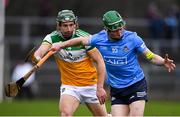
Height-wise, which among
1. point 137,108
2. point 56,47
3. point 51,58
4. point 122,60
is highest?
point 56,47

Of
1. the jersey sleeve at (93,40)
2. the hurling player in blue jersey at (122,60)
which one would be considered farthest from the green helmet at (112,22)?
the jersey sleeve at (93,40)

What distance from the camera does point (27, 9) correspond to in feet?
113

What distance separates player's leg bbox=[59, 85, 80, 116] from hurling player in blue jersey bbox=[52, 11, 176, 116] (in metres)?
0.79

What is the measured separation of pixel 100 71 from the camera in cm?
1453

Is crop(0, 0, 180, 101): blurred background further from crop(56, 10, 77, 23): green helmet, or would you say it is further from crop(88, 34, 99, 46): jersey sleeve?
crop(88, 34, 99, 46): jersey sleeve

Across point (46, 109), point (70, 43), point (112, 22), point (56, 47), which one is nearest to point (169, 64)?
point (112, 22)

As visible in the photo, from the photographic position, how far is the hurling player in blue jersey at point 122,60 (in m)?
14.0

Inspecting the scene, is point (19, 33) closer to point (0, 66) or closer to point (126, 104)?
point (0, 66)

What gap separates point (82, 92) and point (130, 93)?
4.17 ft

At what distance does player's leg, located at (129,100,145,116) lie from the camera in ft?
45.7

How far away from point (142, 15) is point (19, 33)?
515 centimetres

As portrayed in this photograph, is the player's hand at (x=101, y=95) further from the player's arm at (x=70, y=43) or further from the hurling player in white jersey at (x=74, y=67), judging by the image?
the player's arm at (x=70, y=43)

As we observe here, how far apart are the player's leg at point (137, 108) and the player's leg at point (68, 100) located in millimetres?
1198

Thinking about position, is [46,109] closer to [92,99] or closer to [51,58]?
[51,58]
